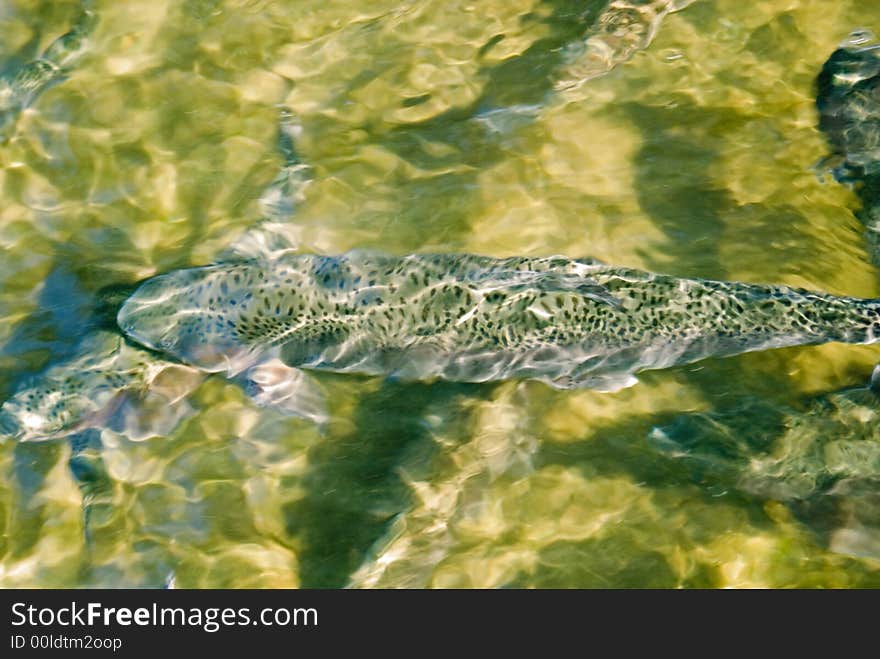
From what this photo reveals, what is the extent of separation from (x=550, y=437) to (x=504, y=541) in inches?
30.3

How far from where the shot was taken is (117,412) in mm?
5332

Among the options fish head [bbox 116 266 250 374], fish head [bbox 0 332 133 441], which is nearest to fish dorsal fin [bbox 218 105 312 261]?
fish head [bbox 116 266 250 374]

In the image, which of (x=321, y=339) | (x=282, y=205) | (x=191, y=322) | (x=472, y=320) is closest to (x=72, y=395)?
(x=191, y=322)

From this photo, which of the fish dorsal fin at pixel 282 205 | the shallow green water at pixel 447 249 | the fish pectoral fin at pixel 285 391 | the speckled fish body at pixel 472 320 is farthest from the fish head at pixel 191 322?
the fish dorsal fin at pixel 282 205

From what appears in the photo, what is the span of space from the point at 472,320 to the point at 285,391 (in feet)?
4.43

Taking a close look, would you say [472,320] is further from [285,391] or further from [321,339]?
[285,391]

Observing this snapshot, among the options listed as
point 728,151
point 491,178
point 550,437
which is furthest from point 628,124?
point 550,437

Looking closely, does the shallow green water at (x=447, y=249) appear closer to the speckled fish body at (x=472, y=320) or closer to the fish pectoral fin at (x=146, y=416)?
the fish pectoral fin at (x=146, y=416)

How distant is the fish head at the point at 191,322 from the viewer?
541 cm

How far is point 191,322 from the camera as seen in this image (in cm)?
542

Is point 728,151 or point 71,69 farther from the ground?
point 71,69
